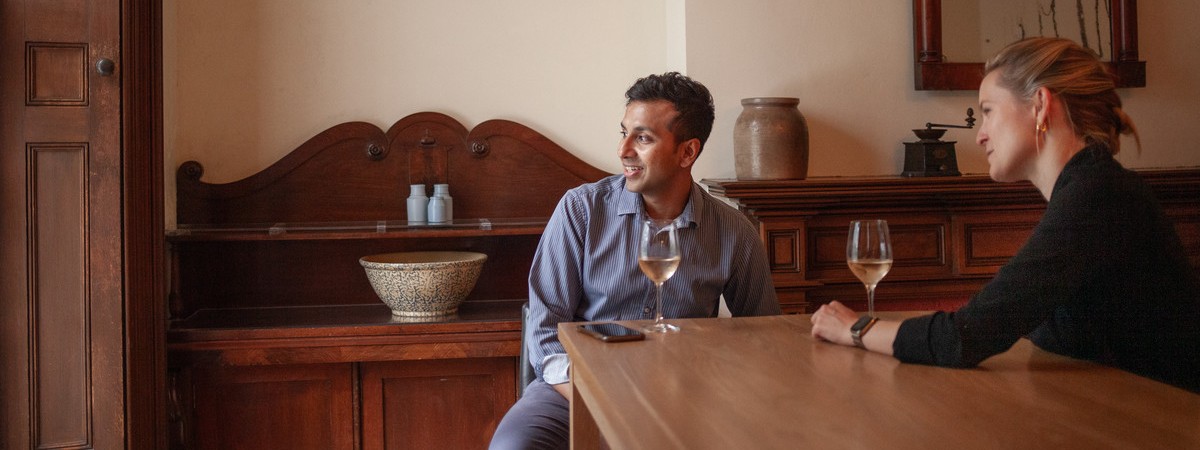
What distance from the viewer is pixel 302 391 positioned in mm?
2910

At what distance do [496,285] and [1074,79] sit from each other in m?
2.15

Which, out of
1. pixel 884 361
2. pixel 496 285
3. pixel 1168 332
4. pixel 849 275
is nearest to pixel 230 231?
pixel 496 285

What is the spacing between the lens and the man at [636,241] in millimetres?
2254

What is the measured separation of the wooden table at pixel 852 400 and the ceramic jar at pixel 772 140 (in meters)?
1.50

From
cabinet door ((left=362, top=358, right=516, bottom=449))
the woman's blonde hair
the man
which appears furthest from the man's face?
cabinet door ((left=362, top=358, right=516, bottom=449))

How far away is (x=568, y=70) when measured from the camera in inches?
134

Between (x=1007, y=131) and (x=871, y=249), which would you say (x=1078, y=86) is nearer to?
(x=1007, y=131)

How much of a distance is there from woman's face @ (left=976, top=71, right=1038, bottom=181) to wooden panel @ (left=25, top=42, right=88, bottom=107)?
2098mm

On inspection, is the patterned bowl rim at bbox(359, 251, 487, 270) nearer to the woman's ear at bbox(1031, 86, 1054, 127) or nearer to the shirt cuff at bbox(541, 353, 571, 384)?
the shirt cuff at bbox(541, 353, 571, 384)

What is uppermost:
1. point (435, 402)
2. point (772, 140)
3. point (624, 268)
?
point (772, 140)

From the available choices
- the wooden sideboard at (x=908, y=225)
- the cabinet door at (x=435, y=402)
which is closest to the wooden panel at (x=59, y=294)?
the cabinet door at (x=435, y=402)

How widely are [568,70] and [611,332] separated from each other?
1903 millimetres

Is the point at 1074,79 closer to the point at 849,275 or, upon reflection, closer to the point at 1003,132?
the point at 1003,132

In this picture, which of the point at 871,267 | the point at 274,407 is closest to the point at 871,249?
the point at 871,267
